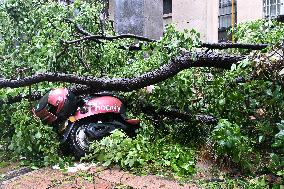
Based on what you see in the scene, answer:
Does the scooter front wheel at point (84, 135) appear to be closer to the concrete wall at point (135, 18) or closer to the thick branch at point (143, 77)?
the thick branch at point (143, 77)

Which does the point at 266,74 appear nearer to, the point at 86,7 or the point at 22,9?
the point at 86,7

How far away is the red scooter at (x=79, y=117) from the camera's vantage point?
4449mm

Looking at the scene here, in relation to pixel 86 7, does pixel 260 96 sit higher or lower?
lower

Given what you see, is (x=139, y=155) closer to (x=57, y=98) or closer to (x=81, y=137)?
(x=81, y=137)

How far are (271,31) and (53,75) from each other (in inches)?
129

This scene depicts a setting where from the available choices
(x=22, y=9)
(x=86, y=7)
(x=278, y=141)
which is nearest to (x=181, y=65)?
(x=278, y=141)

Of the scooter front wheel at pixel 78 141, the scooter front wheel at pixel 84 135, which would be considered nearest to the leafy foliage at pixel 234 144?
the scooter front wheel at pixel 84 135

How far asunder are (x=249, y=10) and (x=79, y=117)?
15.3 metres

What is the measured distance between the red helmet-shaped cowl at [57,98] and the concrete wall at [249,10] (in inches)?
576

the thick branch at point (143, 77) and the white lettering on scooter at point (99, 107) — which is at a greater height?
the thick branch at point (143, 77)

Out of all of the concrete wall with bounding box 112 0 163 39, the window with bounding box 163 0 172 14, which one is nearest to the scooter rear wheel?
the concrete wall with bounding box 112 0 163 39

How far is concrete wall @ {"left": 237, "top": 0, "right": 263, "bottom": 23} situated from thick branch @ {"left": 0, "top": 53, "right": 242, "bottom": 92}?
46.2ft

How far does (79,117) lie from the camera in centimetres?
457

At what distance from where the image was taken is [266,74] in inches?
127
